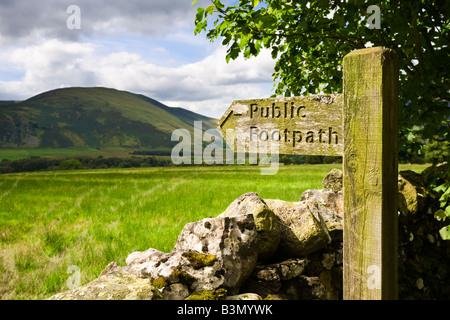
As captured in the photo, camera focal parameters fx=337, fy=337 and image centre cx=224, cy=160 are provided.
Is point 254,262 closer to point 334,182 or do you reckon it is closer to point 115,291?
point 115,291

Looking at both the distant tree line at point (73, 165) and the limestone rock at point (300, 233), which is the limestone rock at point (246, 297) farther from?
the distant tree line at point (73, 165)

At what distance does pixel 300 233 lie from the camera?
3.77m

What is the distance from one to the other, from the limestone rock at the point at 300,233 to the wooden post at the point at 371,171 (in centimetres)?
105

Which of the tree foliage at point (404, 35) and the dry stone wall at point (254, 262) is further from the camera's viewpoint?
the tree foliage at point (404, 35)

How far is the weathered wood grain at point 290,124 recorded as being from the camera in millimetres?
2963

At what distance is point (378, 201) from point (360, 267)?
0.54 metres

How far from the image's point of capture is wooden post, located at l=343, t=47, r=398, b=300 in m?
2.52

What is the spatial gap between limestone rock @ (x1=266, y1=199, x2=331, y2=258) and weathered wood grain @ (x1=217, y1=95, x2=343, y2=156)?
103 centimetres

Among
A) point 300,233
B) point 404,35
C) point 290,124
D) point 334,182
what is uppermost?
point 404,35

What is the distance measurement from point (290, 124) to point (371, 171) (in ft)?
3.02

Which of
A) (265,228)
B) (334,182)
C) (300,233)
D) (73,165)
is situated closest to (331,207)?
(334,182)

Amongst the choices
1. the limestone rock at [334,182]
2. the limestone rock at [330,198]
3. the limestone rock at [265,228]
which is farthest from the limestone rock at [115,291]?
the limestone rock at [334,182]

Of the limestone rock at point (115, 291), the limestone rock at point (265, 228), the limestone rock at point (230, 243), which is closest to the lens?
the limestone rock at point (115, 291)

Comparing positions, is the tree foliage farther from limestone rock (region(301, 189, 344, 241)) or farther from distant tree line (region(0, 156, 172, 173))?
distant tree line (region(0, 156, 172, 173))
